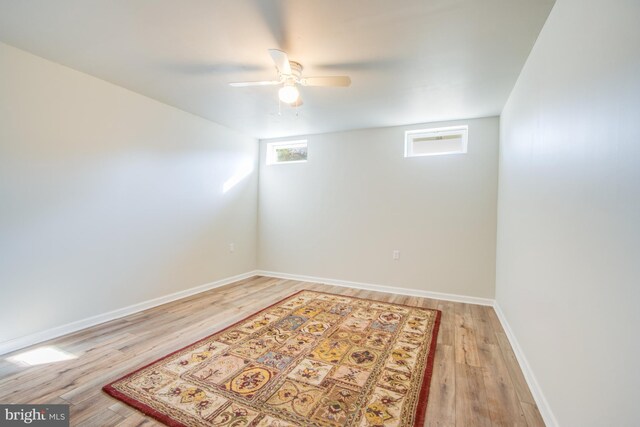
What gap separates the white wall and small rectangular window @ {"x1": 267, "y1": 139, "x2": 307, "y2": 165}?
3.25 metres

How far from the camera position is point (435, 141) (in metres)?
3.90

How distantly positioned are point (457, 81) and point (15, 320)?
4.38 meters

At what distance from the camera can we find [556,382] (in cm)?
146

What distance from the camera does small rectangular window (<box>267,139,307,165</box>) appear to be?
15.6 feet

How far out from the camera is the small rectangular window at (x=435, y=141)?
3.77m

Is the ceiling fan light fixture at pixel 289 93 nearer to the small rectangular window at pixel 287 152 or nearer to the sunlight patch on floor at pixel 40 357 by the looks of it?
the small rectangular window at pixel 287 152

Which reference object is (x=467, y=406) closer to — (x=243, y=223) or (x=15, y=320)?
(x=15, y=320)

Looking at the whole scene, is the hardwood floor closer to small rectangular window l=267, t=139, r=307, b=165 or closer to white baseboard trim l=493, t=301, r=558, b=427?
white baseboard trim l=493, t=301, r=558, b=427

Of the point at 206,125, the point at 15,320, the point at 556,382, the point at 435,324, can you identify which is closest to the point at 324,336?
the point at 435,324

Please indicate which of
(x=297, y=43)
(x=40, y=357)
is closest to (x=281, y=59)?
(x=297, y=43)

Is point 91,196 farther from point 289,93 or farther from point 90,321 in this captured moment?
point 289,93

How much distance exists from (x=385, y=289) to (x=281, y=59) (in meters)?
3.32

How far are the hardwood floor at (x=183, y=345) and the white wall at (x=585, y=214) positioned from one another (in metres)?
0.27

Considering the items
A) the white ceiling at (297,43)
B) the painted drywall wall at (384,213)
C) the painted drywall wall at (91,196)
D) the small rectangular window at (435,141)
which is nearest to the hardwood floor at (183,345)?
the painted drywall wall at (91,196)
